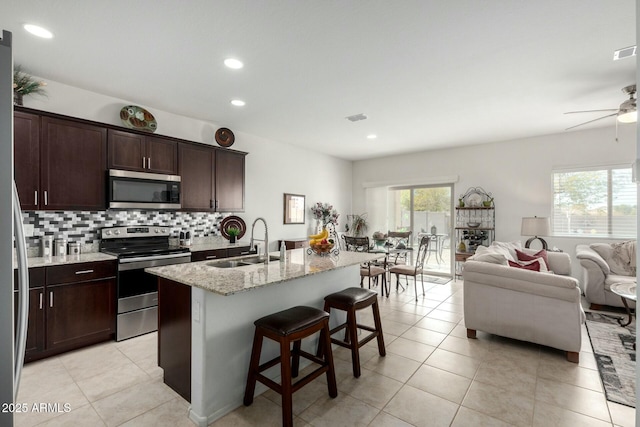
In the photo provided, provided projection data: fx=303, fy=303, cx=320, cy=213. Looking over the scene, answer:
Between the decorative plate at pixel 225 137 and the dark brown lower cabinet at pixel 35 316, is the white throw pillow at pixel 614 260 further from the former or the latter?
the dark brown lower cabinet at pixel 35 316

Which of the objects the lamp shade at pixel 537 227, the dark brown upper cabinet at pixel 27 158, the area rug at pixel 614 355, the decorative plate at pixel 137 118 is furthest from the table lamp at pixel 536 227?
the dark brown upper cabinet at pixel 27 158

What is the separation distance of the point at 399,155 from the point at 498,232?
2600mm

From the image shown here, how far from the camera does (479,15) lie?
6.96ft

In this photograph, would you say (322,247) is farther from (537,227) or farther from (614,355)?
(537,227)

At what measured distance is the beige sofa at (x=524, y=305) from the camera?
109 inches

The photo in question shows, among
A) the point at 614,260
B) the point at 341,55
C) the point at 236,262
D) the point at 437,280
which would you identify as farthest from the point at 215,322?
the point at 614,260

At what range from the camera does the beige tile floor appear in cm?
199

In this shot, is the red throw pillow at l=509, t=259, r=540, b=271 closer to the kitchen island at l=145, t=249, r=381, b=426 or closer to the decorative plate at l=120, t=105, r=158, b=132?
the kitchen island at l=145, t=249, r=381, b=426

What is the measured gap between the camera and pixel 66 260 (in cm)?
296

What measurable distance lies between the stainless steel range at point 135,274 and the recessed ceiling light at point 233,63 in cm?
217

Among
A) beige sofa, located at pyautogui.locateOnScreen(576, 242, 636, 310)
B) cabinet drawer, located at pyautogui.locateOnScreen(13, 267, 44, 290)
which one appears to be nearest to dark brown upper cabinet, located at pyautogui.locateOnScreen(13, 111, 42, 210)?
cabinet drawer, located at pyautogui.locateOnScreen(13, 267, 44, 290)

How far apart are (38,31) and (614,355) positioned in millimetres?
5680

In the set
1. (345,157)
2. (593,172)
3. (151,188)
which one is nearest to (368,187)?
(345,157)

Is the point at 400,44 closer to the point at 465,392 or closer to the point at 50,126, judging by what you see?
the point at 465,392
